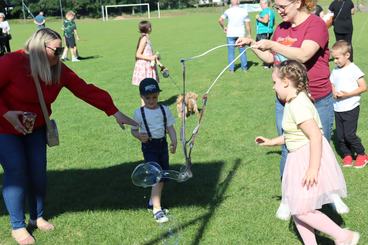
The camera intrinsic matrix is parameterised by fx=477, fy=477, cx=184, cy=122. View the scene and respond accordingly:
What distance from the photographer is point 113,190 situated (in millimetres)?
5746

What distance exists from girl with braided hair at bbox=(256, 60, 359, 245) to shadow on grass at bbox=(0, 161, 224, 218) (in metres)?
1.66

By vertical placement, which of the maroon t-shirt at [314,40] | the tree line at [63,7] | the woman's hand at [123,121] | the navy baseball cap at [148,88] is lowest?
the tree line at [63,7]

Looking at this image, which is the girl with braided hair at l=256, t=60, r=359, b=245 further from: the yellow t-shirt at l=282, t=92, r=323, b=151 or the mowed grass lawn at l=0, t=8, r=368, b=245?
the mowed grass lawn at l=0, t=8, r=368, b=245

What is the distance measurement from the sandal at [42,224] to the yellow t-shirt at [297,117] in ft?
8.27

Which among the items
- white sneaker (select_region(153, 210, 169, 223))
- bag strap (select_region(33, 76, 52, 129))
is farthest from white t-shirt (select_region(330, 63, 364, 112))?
bag strap (select_region(33, 76, 52, 129))

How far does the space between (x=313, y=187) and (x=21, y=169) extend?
261 centimetres

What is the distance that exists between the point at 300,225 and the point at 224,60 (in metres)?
13.1

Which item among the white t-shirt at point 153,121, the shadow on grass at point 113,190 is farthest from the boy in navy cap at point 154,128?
the shadow on grass at point 113,190

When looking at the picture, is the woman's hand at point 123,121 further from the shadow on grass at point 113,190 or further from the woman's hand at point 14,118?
the shadow on grass at point 113,190

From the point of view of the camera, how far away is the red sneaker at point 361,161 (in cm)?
604

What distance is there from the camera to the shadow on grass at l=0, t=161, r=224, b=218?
5293mm

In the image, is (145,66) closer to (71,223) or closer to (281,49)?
(71,223)

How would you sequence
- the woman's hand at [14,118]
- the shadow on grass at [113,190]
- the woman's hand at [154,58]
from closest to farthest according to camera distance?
the woman's hand at [14,118], the shadow on grass at [113,190], the woman's hand at [154,58]

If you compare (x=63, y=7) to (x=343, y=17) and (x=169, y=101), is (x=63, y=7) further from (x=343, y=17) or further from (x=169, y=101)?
(x=169, y=101)
